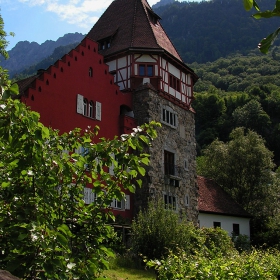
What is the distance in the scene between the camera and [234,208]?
1385 inches

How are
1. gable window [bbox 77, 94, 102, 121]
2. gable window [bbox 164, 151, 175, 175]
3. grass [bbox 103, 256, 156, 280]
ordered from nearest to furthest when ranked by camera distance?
1. grass [bbox 103, 256, 156, 280]
2. gable window [bbox 77, 94, 102, 121]
3. gable window [bbox 164, 151, 175, 175]

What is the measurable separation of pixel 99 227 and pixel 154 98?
71.7ft

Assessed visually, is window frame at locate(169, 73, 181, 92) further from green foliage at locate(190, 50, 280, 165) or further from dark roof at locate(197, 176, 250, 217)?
green foliage at locate(190, 50, 280, 165)

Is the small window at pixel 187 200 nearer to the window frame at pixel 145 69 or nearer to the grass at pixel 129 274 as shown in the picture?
the window frame at pixel 145 69

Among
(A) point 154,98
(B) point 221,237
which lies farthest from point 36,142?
(A) point 154,98

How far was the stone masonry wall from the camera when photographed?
1007 inches

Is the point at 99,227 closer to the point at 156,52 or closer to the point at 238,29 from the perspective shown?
the point at 156,52

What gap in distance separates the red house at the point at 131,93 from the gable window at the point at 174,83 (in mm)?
64

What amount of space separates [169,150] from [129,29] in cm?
832

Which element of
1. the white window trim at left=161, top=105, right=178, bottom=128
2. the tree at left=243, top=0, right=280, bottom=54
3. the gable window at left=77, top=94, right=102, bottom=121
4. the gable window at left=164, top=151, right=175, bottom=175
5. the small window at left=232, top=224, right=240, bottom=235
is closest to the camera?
the tree at left=243, top=0, right=280, bottom=54

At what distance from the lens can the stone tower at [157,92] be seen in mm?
26453

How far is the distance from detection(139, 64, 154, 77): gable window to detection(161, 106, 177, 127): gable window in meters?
2.26

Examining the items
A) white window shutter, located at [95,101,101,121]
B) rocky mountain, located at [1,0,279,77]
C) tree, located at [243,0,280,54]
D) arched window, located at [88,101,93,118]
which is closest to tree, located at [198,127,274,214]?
white window shutter, located at [95,101,101,121]

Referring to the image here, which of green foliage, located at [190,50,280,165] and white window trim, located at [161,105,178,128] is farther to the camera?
green foliage, located at [190,50,280,165]
